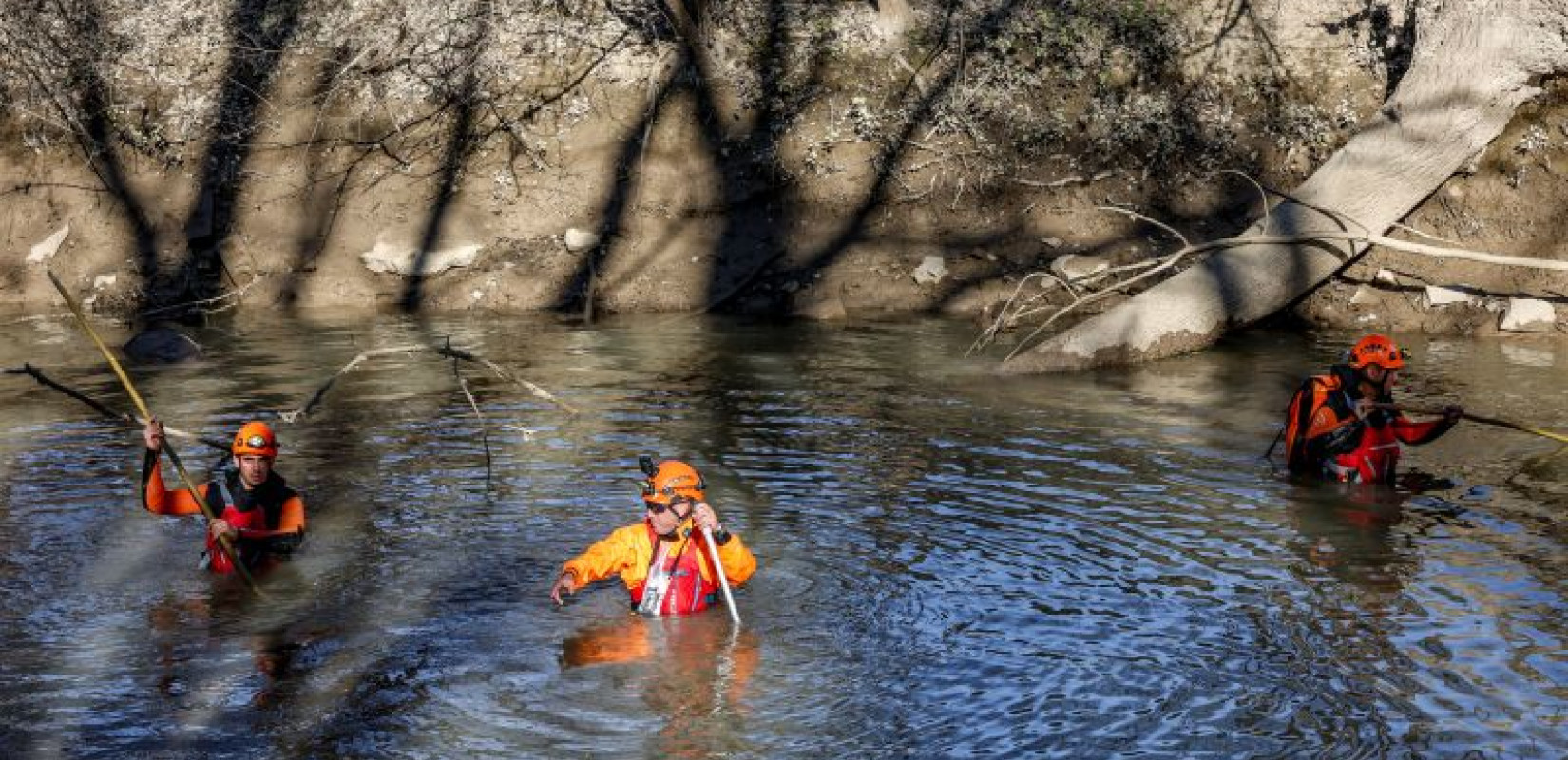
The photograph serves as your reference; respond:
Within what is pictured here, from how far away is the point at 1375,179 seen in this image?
20.4 meters

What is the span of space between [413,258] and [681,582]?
1344 centimetres

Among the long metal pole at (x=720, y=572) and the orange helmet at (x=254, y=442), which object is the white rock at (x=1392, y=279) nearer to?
the long metal pole at (x=720, y=572)

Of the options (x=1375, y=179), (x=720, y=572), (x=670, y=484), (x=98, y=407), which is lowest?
(x=720, y=572)

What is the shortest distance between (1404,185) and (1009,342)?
192 inches

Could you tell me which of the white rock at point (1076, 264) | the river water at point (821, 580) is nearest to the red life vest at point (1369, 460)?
the river water at point (821, 580)

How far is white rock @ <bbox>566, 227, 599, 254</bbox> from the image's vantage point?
76.2 feet

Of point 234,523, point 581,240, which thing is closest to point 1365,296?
point 581,240

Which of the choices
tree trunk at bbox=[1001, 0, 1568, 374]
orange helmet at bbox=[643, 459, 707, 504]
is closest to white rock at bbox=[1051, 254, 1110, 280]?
tree trunk at bbox=[1001, 0, 1568, 374]

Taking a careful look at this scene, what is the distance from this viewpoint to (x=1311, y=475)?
561 inches

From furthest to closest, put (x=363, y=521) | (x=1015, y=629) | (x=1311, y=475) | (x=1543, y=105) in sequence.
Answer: (x=1543, y=105) → (x=1311, y=475) → (x=363, y=521) → (x=1015, y=629)

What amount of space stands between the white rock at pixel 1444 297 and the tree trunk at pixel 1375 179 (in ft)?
3.53

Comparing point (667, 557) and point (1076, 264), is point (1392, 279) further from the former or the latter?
point (667, 557)

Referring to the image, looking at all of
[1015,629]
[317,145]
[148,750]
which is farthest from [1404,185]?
[148,750]

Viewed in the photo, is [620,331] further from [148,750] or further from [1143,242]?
[148,750]
